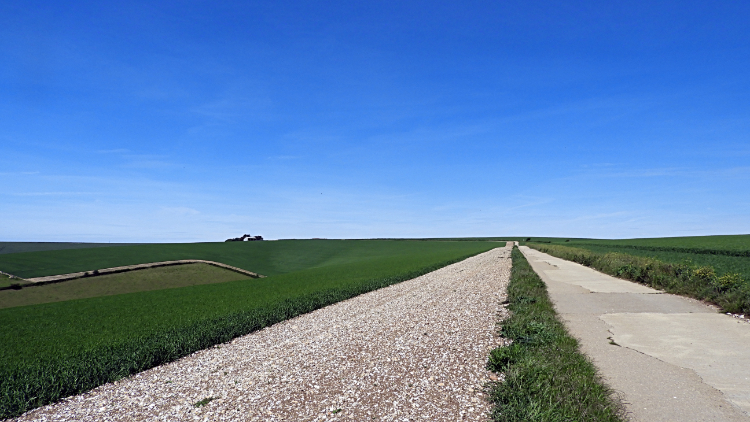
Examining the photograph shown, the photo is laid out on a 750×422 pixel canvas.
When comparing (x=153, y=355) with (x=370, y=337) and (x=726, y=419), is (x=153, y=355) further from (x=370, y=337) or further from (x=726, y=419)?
(x=726, y=419)

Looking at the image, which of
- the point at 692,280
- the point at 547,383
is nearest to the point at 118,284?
the point at 547,383

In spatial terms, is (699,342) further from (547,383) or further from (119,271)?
(119,271)

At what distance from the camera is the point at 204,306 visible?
694 inches

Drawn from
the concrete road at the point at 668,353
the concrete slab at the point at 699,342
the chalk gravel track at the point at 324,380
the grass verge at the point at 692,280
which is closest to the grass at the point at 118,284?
the chalk gravel track at the point at 324,380

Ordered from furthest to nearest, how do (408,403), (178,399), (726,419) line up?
(178,399) → (408,403) → (726,419)

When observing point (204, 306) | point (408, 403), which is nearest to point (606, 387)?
point (408, 403)

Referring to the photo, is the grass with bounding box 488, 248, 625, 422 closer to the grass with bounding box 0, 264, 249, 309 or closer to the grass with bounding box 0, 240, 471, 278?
the grass with bounding box 0, 264, 249, 309

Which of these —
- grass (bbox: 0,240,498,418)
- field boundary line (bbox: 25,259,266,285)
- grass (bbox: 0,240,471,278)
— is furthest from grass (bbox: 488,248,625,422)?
grass (bbox: 0,240,471,278)

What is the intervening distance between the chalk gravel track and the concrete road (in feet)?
7.61

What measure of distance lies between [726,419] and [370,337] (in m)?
7.01

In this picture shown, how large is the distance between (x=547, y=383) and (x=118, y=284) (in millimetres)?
31909

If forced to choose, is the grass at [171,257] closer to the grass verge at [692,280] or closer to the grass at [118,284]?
the grass at [118,284]

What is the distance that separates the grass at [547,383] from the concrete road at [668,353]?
17.3 inches

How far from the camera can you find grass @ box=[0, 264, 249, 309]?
24078 millimetres
